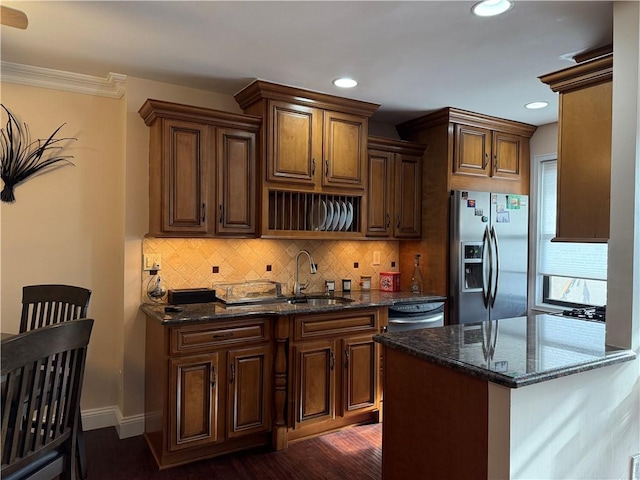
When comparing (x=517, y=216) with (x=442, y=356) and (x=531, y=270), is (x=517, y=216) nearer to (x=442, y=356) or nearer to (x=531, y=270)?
(x=531, y=270)

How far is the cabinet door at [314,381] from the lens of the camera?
10.1ft

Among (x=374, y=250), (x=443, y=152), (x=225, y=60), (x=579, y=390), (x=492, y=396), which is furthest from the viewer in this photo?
(x=374, y=250)

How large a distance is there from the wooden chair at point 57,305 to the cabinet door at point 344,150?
1878 millimetres

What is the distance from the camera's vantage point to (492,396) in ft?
5.26

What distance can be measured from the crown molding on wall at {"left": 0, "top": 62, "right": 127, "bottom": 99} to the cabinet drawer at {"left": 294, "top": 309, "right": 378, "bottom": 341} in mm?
2092

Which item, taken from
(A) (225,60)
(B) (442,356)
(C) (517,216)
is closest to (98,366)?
(A) (225,60)

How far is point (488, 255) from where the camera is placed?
4016 millimetres

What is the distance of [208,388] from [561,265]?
11.1ft

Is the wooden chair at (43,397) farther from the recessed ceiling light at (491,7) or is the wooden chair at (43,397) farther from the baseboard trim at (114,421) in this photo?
the recessed ceiling light at (491,7)

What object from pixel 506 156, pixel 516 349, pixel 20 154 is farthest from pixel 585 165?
pixel 20 154

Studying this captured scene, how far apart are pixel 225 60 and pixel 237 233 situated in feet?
3.81

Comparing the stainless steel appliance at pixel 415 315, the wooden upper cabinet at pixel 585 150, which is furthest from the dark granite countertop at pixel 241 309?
the wooden upper cabinet at pixel 585 150

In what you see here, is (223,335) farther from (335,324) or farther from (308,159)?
(308,159)

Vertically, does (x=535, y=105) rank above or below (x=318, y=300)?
above
